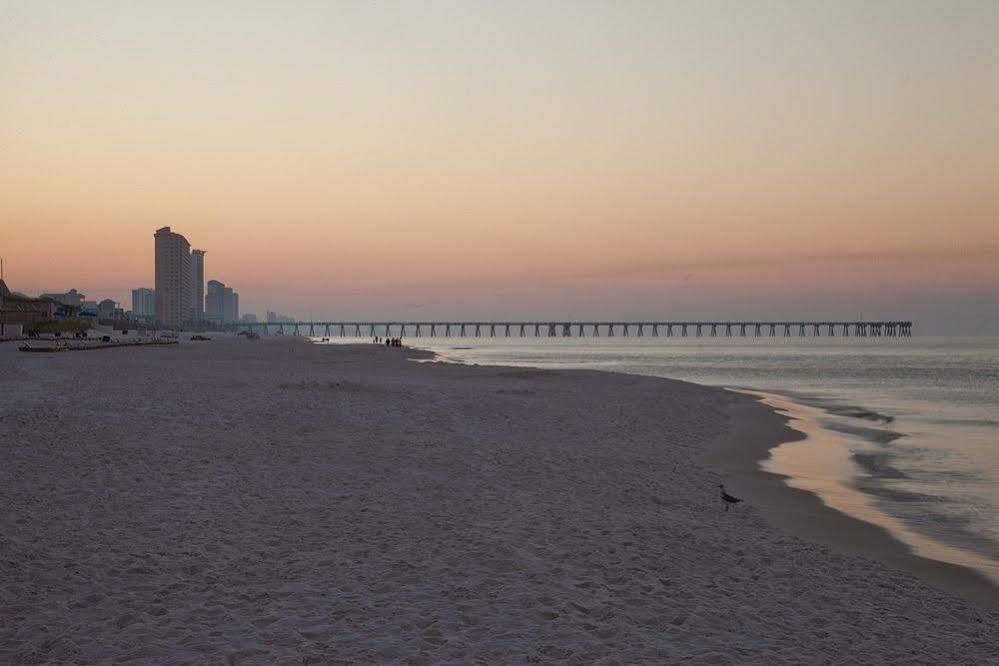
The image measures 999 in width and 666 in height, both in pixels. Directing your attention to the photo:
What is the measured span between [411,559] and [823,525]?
643 centimetres

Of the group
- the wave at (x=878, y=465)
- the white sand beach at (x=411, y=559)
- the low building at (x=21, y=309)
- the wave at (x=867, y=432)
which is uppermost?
the low building at (x=21, y=309)

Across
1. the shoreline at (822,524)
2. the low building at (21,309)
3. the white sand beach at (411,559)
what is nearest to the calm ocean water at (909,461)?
the shoreline at (822,524)

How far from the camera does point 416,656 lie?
18.9 feet

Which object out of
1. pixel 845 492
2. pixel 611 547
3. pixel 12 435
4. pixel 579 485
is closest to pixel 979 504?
pixel 845 492

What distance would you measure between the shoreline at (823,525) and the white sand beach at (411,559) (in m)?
0.15

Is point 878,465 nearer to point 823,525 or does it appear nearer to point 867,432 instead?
point 867,432

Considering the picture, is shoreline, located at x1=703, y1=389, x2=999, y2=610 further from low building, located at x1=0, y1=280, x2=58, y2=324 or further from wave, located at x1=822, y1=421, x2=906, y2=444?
low building, located at x1=0, y1=280, x2=58, y2=324

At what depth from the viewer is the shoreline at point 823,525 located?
8.67 m

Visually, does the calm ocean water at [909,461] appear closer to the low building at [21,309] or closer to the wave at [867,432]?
the wave at [867,432]

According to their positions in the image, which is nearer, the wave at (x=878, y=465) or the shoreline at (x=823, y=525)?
the shoreline at (x=823, y=525)

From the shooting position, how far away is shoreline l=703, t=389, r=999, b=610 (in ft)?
28.5

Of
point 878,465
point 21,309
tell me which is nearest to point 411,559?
point 878,465

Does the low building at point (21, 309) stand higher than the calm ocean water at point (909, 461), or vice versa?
the low building at point (21, 309)

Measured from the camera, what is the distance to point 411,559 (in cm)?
807
